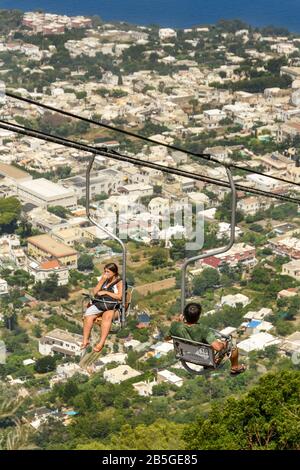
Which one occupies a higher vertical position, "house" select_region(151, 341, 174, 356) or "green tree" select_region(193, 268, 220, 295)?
"house" select_region(151, 341, 174, 356)

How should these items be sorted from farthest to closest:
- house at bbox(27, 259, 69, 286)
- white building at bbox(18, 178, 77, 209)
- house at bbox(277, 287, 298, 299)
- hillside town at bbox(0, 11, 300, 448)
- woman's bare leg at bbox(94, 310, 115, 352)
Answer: white building at bbox(18, 178, 77, 209), house at bbox(27, 259, 69, 286), house at bbox(277, 287, 298, 299), hillside town at bbox(0, 11, 300, 448), woman's bare leg at bbox(94, 310, 115, 352)

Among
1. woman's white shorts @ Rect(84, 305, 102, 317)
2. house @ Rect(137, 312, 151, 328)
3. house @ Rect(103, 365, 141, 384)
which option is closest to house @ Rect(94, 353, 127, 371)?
house @ Rect(103, 365, 141, 384)

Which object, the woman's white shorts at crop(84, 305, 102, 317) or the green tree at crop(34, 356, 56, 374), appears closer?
Answer: the woman's white shorts at crop(84, 305, 102, 317)

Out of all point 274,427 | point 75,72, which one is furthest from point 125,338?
point 75,72

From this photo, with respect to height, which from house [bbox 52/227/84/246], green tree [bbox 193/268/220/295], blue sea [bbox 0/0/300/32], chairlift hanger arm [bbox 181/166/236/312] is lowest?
blue sea [bbox 0/0/300/32]

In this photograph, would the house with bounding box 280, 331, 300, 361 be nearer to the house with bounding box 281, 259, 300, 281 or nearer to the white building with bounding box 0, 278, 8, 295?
the house with bounding box 281, 259, 300, 281

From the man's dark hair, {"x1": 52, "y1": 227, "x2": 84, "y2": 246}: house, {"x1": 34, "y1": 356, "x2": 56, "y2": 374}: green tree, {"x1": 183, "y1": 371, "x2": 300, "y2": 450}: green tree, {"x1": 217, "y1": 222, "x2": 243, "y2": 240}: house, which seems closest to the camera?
the man's dark hair

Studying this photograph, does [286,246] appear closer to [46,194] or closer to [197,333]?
[46,194]
